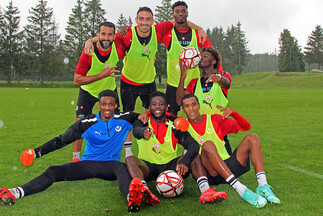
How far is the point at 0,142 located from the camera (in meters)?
8.04

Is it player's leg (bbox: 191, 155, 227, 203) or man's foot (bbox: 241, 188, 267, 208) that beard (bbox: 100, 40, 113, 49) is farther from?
man's foot (bbox: 241, 188, 267, 208)

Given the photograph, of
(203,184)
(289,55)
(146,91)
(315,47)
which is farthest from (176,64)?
(315,47)

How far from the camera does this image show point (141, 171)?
13.6 feet

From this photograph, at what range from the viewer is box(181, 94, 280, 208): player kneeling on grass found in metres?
3.89

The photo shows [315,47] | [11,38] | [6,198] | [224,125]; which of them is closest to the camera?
[6,198]

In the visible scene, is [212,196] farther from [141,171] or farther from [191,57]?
[191,57]

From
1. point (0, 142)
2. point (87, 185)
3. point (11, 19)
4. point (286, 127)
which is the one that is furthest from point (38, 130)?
point (11, 19)

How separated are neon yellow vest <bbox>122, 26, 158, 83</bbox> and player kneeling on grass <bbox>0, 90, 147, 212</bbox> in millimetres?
1614

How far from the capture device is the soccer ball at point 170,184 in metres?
3.98

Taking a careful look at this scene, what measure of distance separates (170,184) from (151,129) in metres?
0.77

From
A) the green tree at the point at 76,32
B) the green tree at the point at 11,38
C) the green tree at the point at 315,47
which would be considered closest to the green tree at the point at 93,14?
the green tree at the point at 76,32

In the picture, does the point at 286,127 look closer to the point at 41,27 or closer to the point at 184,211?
the point at 184,211

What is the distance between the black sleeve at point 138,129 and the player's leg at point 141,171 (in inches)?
12.3

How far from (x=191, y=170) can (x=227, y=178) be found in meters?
0.57
